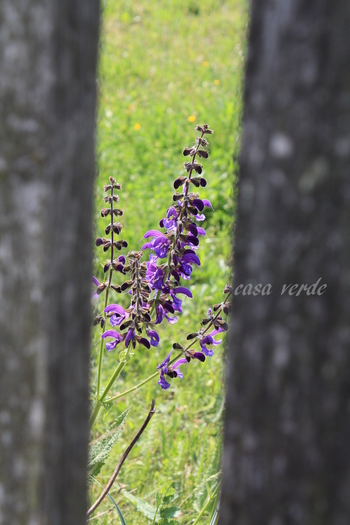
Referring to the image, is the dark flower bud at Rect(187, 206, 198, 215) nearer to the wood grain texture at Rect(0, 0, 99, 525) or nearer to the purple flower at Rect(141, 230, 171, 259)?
the purple flower at Rect(141, 230, 171, 259)

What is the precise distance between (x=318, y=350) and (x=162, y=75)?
5.56 metres

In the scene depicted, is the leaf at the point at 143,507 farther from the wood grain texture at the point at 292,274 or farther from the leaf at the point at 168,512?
the wood grain texture at the point at 292,274

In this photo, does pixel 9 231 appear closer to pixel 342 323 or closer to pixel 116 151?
pixel 342 323

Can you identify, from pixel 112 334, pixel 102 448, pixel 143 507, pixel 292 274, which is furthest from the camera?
pixel 143 507

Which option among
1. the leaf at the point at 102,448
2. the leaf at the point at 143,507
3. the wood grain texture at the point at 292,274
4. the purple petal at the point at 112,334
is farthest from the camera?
the leaf at the point at 143,507

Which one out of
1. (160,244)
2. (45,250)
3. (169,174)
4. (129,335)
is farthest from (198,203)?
(169,174)

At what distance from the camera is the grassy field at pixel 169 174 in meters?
2.49

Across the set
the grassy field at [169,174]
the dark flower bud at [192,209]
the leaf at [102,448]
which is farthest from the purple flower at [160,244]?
the leaf at [102,448]

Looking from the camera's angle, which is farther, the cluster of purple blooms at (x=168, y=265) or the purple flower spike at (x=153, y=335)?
the purple flower spike at (x=153, y=335)

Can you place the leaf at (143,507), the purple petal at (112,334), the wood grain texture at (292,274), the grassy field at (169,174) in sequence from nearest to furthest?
the wood grain texture at (292,274), the purple petal at (112,334), the leaf at (143,507), the grassy field at (169,174)

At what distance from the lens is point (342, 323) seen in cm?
98

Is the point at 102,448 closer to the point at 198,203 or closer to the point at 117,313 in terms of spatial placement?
the point at 117,313

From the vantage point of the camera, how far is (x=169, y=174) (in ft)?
15.6

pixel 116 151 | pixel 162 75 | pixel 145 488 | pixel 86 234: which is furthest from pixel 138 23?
pixel 86 234
